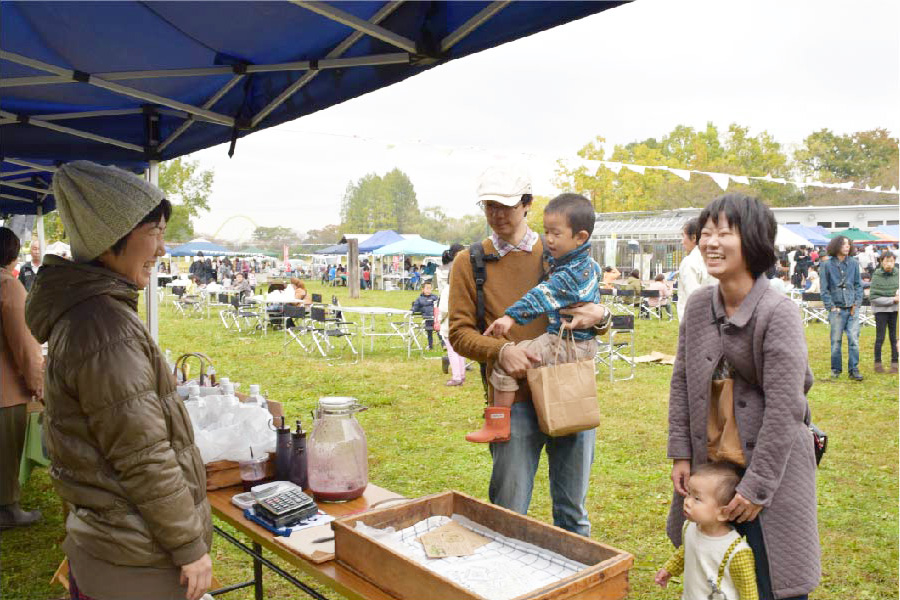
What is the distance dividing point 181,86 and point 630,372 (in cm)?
826

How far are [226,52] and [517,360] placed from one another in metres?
1.68

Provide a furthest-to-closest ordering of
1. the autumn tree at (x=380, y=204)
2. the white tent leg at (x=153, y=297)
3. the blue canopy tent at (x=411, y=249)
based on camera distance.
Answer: the autumn tree at (x=380, y=204)
the blue canopy tent at (x=411, y=249)
the white tent leg at (x=153, y=297)

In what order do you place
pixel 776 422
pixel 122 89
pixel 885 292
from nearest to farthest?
pixel 776 422, pixel 122 89, pixel 885 292

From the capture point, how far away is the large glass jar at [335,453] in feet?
7.91

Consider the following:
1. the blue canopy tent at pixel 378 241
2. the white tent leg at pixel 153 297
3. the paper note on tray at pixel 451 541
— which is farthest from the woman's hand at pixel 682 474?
the blue canopy tent at pixel 378 241

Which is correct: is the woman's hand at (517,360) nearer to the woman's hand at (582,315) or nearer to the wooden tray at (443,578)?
the woman's hand at (582,315)

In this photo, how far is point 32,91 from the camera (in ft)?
10.8

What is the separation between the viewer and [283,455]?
2.58m

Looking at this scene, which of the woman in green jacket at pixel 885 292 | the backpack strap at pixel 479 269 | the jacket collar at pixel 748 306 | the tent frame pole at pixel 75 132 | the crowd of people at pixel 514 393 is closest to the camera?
the crowd of people at pixel 514 393

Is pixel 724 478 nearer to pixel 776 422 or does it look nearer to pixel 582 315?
pixel 776 422

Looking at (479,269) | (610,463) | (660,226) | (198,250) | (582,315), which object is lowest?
(610,463)

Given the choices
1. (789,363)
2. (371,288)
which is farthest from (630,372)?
(371,288)

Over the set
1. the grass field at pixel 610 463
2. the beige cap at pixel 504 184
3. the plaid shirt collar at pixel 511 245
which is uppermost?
the beige cap at pixel 504 184

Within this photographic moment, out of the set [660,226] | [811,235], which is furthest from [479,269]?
[660,226]
